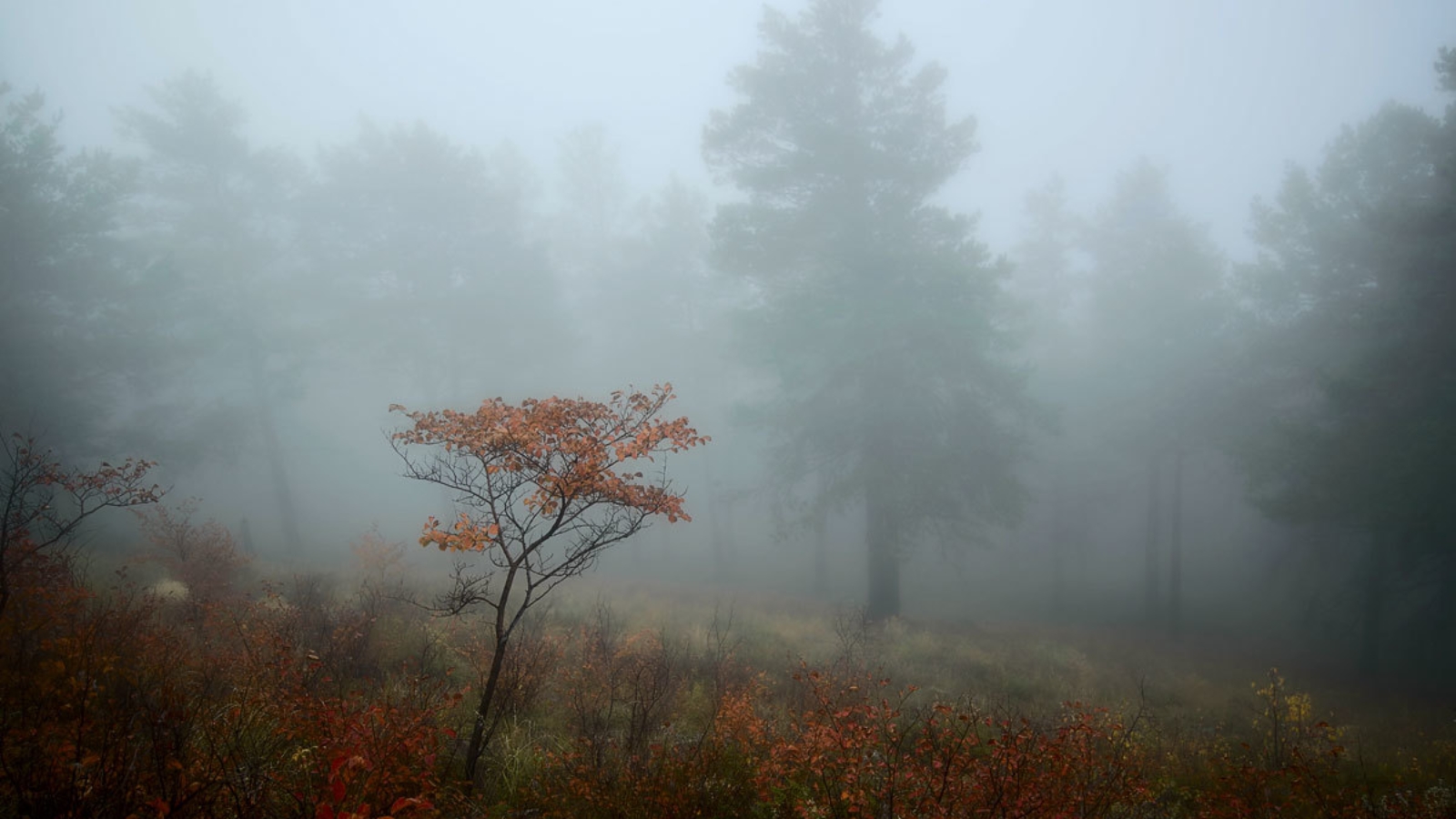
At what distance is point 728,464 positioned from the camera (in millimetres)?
28656

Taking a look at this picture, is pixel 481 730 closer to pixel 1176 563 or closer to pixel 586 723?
pixel 586 723

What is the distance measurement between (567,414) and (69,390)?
1625 centimetres

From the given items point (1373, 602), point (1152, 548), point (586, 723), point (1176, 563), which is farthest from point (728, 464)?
point (586, 723)

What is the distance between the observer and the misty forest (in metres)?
4.82

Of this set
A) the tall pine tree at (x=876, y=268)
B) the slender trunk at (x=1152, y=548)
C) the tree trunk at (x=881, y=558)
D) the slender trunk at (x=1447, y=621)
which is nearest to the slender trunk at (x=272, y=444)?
the tall pine tree at (x=876, y=268)

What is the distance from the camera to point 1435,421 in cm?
1092

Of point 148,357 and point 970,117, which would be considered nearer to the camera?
point 970,117

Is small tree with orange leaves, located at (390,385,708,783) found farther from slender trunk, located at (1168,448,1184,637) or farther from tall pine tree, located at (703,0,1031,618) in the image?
slender trunk, located at (1168,448,1184,637)

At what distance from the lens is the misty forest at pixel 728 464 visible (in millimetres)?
4820

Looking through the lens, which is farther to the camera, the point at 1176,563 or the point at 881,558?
the point at 1176,563

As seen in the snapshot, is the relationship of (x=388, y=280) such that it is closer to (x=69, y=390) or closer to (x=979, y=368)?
(x=69, y=390)

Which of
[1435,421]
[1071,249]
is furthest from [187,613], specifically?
[1071,249]

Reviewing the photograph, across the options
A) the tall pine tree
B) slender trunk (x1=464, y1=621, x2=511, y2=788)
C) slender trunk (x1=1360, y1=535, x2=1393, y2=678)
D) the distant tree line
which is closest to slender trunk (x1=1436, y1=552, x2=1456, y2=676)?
the distant tree line

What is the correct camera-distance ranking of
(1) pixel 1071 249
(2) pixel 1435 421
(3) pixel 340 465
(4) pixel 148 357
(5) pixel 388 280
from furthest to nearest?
1. (3) pixel 340 465
2. (1) pixel 1071 249
3. (5) pixel 388 280
4. (4) pixel 148 357
5. (2) pixel 1435 421
